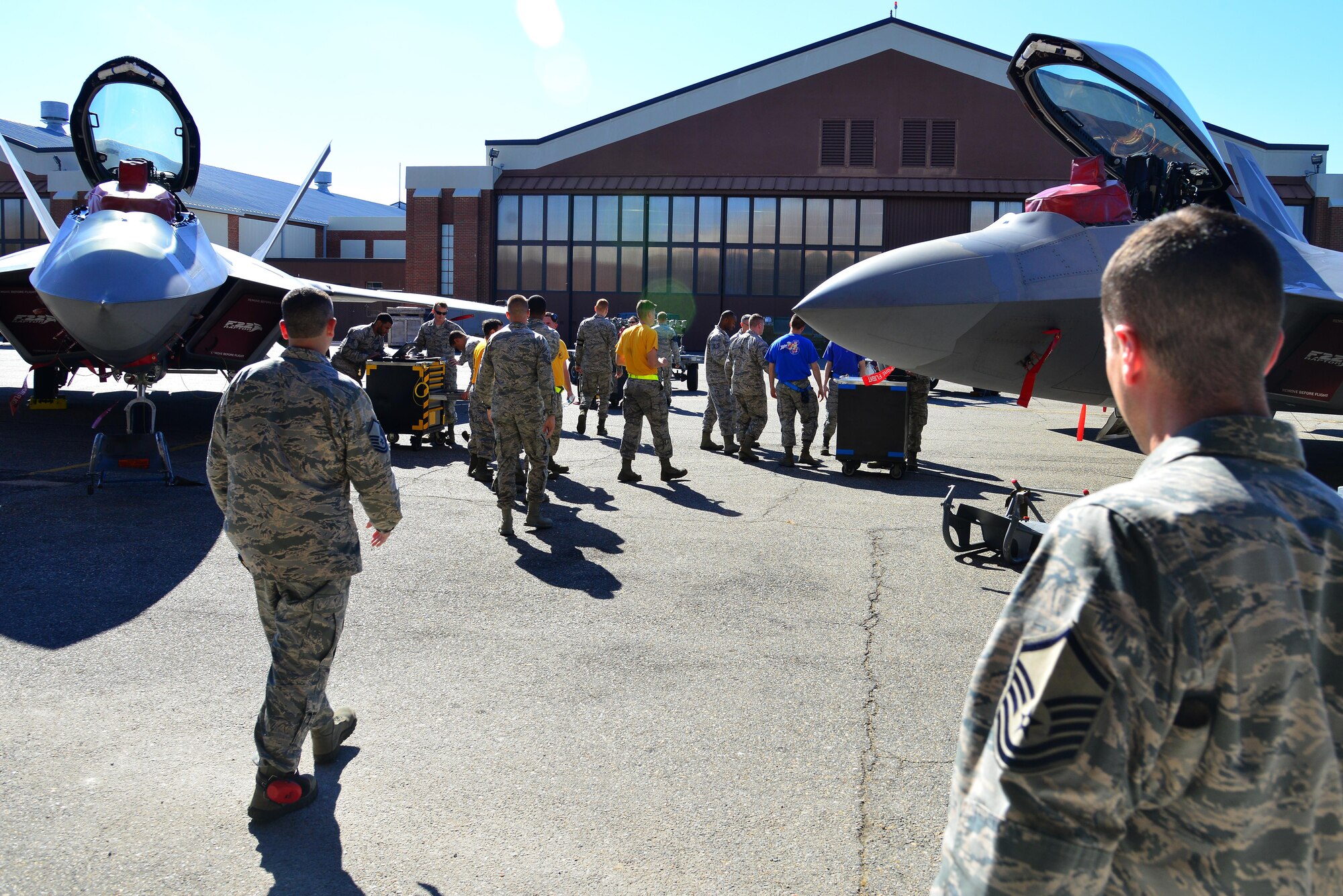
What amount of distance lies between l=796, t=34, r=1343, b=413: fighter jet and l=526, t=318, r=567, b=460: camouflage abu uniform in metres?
2.78

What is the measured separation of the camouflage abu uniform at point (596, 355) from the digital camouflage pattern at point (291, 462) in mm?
10238

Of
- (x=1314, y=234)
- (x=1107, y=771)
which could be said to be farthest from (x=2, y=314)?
(x=1314, y=234)

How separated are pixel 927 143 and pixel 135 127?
2572 cm

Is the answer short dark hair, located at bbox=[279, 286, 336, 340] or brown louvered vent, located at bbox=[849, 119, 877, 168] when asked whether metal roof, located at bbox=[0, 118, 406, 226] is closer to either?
brown louvered vent, located at bbox=[849, 119, 877, 168]

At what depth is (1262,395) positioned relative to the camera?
1.29m

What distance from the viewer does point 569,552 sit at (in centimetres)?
737

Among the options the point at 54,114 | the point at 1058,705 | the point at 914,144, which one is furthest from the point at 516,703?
the point at 54,114

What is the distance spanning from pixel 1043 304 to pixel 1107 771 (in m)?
5.06

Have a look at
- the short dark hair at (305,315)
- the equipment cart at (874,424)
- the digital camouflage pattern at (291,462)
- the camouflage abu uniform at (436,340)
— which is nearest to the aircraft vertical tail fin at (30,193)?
the camouflage abu uniform at (436,340)

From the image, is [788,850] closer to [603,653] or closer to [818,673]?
[818,673]

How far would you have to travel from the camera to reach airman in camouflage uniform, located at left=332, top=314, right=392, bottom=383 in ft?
41.2

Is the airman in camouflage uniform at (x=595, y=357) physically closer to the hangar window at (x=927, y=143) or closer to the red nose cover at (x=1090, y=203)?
the red nose cover at (x=1090, y=203)

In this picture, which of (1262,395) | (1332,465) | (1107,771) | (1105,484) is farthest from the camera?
(1332,465)

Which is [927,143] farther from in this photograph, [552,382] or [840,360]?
[552,382]
